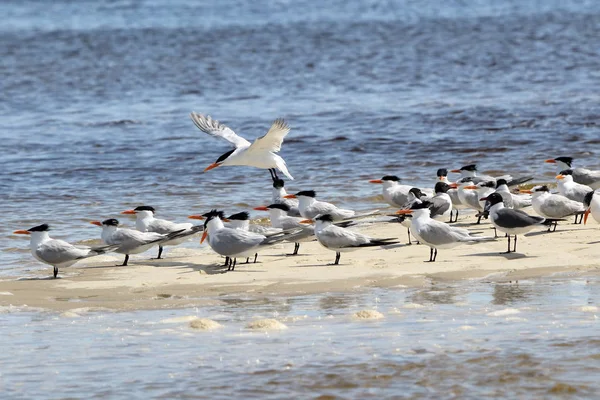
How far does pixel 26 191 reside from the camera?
1507 cm

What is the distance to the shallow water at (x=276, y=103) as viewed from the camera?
15352 mm

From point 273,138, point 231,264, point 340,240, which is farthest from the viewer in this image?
point 273,138

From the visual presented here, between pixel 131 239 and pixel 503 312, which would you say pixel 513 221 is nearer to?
pixel 503 312

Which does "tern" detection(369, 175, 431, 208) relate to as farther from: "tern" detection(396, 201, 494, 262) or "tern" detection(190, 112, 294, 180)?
"tern" detection(396, 201, 494, 262)

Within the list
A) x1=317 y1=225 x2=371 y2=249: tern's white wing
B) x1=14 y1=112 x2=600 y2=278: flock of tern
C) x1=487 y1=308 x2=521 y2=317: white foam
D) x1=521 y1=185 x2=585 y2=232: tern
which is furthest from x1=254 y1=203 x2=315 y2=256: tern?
x1=487 y1=308 x2=521 y2=317: white foam

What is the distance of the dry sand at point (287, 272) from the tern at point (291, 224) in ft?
0.51

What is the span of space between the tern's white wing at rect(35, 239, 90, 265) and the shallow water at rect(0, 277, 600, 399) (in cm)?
152

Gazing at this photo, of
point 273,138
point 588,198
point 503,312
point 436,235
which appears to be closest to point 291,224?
point 436,235

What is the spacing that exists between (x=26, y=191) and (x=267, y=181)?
3327mm

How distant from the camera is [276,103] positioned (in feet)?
81.1

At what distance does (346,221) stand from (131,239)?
2108 millimetres

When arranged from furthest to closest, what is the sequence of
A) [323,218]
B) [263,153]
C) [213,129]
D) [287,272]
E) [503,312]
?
1. [213,129]
2. [263,153]
3. [323,218]
4. [287,272]
5. [503,312]

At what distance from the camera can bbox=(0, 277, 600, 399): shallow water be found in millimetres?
5977

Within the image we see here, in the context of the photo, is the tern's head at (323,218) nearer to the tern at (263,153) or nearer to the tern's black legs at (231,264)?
the tern's black legs at (231,264)
